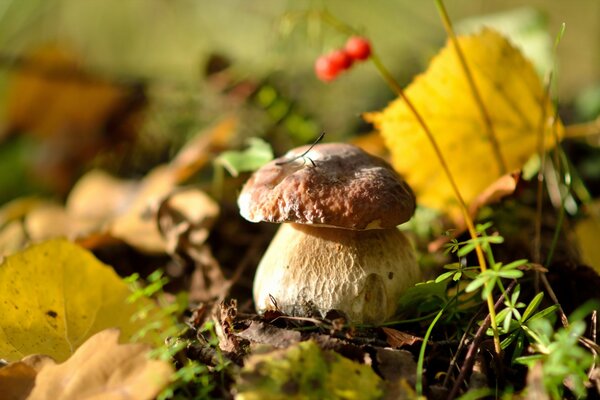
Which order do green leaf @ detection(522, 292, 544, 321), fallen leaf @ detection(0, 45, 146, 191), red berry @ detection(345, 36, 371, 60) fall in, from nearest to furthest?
green leaf @ detection(522, 292, 544, 321)
red berry @ detection(345, 36, 371, 60)
fallen leaf @ detection(0, 45, 146, 191)

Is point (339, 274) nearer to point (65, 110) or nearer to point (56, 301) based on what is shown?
point (56, 301)

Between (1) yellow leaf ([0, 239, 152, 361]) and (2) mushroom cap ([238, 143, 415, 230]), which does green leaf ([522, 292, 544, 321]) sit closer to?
(2) mushroom cap ([238, 143, 415, 230])

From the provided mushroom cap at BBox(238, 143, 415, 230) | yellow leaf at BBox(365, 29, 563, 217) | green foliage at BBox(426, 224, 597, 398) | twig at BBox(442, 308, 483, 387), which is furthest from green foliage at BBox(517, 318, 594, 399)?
yellow leaf at BBox(365, 29, 563, 217)

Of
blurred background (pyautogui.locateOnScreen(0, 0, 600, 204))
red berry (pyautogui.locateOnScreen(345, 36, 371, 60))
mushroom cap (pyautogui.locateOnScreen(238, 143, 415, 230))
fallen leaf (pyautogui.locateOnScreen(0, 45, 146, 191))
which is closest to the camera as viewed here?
mushroom cap (pyautogui.locateOnScreen(238, 143, 415, 230))

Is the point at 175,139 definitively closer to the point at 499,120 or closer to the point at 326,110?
the point at 326,110

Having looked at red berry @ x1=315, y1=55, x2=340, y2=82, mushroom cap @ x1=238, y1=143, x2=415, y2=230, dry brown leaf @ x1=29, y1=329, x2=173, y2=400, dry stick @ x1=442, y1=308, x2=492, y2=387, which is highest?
red berry @ x1=315, y1=55, x2=340, y2=82

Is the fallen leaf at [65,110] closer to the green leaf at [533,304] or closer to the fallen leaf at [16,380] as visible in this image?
the fallen leaf at [16,380]

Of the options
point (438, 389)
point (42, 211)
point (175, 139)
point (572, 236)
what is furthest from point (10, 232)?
point (572, 236)

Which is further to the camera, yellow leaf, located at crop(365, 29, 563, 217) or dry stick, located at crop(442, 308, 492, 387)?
yellow leaf, located at crop(365, 29, 563, 217)
